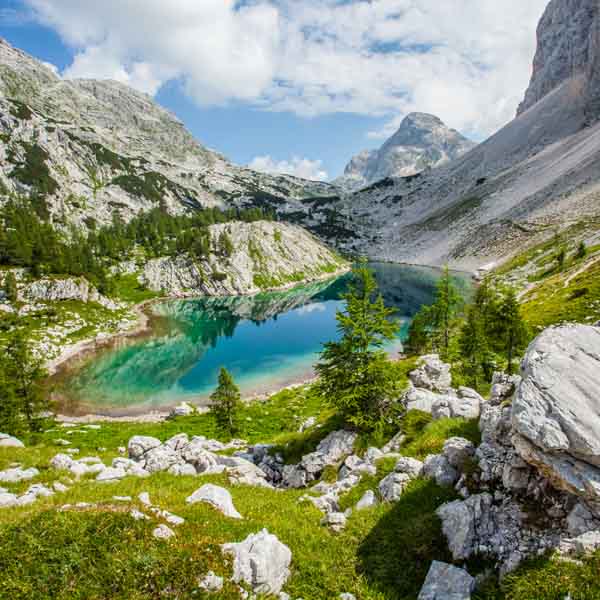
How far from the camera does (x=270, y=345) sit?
7706 cm

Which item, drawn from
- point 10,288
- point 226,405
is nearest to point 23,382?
point 226,405

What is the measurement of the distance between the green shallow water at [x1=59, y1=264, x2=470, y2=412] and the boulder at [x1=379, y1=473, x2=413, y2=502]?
16.6m

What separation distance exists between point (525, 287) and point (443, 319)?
60.7 meters

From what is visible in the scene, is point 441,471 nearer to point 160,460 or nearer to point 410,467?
point 410,467

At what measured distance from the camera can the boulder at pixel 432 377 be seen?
27.7m

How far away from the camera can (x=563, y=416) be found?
848cm

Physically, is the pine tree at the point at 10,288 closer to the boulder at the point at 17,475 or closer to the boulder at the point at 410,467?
the boulder at the point at 17,475

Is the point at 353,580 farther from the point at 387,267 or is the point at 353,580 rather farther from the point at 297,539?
the point at 387,267

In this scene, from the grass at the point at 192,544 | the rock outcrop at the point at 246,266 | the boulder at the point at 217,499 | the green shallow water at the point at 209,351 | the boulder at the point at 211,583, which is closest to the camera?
the grass at the point at 192,544

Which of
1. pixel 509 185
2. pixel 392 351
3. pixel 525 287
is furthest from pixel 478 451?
pixel 509 185

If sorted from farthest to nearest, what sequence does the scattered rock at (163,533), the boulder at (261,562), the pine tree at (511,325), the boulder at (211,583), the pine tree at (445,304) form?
1. the pine tree at (445,304)
2. the pine tree at (511,325)
3. the scattered rock at (163,533)
4. the boulder at (261,562)
5. the boulder at (211,583)

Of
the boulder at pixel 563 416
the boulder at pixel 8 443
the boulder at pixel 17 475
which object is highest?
the boulder at pixel 563 416

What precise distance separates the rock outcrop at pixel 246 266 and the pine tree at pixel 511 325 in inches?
3955

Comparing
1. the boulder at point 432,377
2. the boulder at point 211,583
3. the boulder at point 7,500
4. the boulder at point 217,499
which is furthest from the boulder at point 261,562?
the boulder at point 432,377
